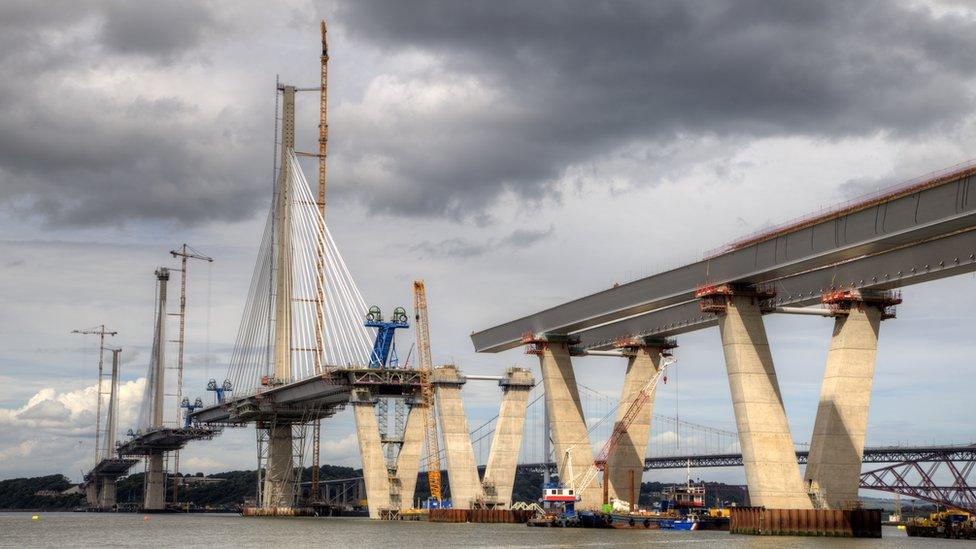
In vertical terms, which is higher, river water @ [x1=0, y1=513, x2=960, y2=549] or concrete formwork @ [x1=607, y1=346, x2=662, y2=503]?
concrete formwork @ [x1=607, y1=346, x2=662, y2=503]

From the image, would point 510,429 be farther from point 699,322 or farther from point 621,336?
point 699,322

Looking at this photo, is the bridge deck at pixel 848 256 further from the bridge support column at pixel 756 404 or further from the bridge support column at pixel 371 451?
the bridge support column at pixel 371 451

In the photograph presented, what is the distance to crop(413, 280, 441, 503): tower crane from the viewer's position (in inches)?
5054

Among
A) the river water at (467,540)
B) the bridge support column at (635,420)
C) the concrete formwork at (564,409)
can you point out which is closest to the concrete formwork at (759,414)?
the river water at (467,540)

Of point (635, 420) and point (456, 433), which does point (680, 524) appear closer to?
point (635, 420)

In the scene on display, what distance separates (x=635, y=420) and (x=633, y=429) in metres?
0.85

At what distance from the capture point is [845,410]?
6956cm

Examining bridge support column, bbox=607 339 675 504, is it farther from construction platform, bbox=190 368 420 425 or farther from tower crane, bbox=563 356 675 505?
construction platform, bbox=190 368 420 425

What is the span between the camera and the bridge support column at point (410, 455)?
126812mm

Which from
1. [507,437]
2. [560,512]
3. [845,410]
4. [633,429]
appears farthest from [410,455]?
[845,410]

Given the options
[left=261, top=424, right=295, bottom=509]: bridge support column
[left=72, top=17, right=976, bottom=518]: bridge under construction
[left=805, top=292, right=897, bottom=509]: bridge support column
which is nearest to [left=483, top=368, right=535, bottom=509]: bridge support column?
[left=72, top=17, right=976, bottom=518]: bridge under construction

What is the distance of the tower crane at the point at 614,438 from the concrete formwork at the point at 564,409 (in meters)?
0.54

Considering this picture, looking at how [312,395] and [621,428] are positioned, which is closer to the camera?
[621,428]

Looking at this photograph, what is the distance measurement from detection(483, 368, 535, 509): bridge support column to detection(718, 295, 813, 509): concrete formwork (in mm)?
44533
